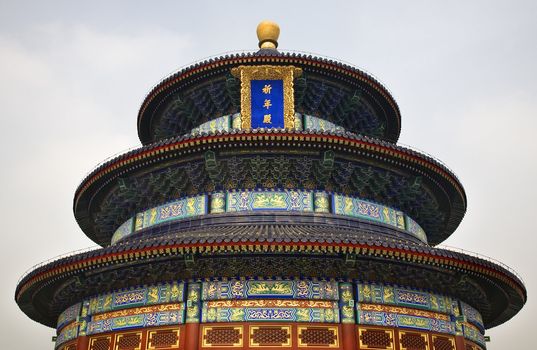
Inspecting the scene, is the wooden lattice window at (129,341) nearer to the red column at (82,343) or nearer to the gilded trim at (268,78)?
the red column at (82,343)

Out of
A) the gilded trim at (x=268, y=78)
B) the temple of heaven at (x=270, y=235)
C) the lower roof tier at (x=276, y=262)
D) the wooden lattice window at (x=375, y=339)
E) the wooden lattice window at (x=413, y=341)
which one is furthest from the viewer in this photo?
the gilded trim at (x=268, y=78)

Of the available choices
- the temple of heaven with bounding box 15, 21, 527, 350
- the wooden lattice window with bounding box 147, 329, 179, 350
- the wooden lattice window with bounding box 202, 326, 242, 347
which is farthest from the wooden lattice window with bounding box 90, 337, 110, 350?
the wooden lattice window with bounding box 202, 326, 242, 347

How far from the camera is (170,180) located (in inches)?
737

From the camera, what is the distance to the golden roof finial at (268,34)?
24500 mm

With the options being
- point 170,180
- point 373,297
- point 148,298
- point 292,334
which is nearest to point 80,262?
point 148,298

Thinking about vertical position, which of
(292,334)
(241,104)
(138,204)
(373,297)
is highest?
(241,104)

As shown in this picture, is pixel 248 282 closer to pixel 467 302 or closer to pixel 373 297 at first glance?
pixel 373 297

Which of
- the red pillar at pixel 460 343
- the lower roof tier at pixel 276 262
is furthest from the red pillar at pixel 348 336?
the red pillar at pixel 460 343

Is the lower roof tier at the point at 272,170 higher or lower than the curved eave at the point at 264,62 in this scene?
lower

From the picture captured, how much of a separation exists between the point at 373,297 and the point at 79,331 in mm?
8853

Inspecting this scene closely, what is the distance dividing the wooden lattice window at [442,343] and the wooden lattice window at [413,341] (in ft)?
1.21

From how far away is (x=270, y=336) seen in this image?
14523 mm

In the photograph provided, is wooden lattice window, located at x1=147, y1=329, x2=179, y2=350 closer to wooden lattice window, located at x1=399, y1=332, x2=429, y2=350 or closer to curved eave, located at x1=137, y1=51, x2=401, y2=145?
wooden lattice window, located at x1=399, y1=332, x2=429, y2=350

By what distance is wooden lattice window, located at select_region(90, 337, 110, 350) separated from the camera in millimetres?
16056
